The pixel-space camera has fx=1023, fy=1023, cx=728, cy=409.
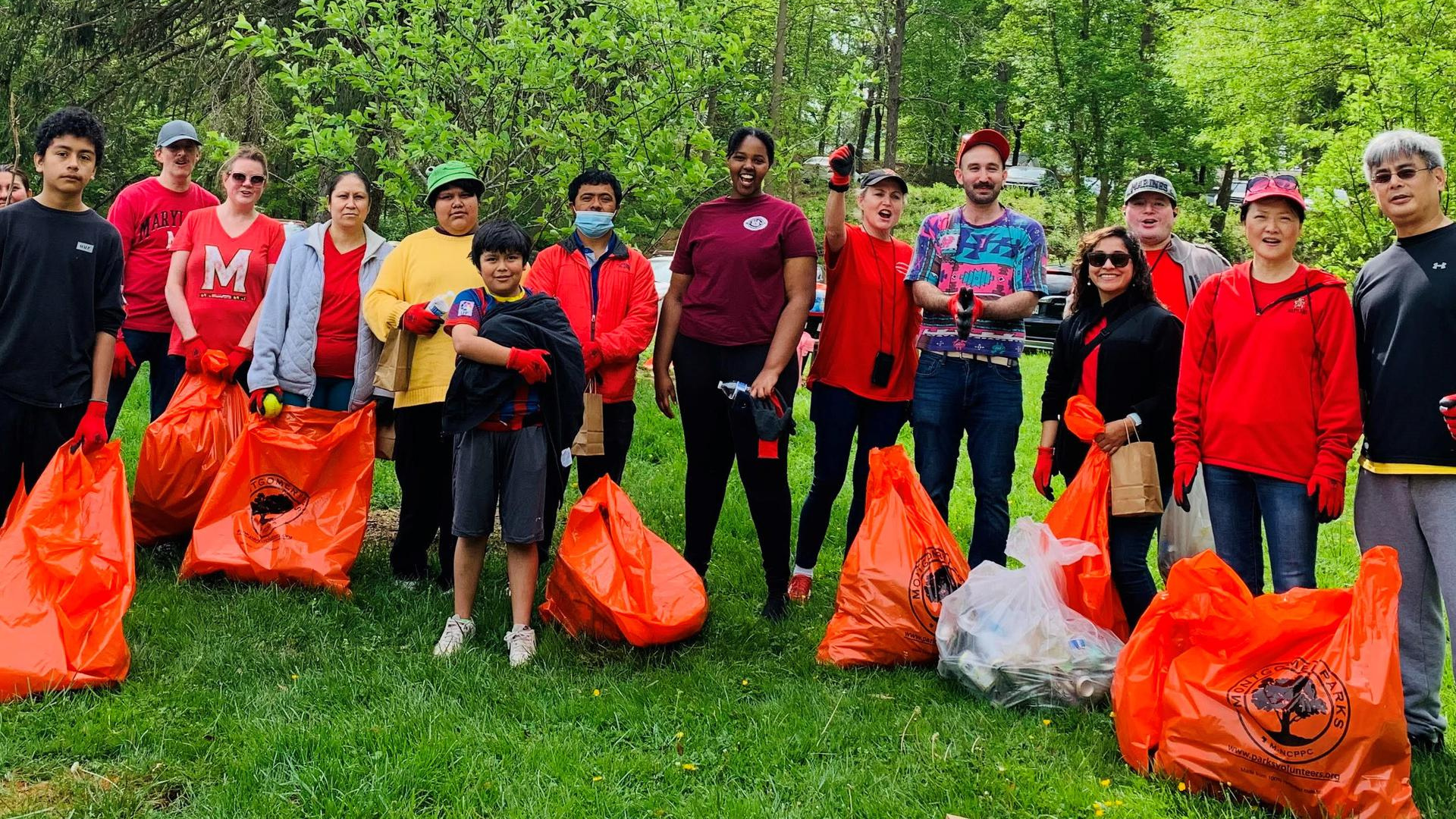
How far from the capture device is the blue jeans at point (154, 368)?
462 centimetres

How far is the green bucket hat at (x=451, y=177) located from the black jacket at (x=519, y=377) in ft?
2.50

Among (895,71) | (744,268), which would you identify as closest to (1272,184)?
(744,268)

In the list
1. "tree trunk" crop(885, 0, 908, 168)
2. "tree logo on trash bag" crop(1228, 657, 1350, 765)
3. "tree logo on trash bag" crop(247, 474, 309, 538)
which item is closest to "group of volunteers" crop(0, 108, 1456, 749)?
"tree logo on trash bag" crop(247, 474, 309, 538)

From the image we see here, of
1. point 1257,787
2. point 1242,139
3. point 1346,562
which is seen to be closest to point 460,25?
point 1257,787

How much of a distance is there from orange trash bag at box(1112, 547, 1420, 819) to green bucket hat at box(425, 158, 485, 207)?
308cm

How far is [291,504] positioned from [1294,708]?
374cm

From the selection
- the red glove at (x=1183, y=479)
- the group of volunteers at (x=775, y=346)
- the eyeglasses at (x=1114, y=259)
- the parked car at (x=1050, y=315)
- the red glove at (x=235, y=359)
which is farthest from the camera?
the parked car at (x=1050, y=315)

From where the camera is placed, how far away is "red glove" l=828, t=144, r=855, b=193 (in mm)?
3842

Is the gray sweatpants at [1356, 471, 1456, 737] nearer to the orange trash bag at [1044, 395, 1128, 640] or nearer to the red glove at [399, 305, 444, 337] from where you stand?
the orange trash bag at [1044, 395, 1128, 640]

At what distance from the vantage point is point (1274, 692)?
267cm

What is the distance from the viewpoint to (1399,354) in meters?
3.10

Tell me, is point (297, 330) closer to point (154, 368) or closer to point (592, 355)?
point (154, 368)

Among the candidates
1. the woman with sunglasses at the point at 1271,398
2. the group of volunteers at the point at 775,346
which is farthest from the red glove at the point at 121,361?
the woman with sunglasses at the point at 1271,398

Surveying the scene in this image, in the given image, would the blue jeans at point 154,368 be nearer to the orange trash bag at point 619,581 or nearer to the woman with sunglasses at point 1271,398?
the orange trash bag at point 619,581
